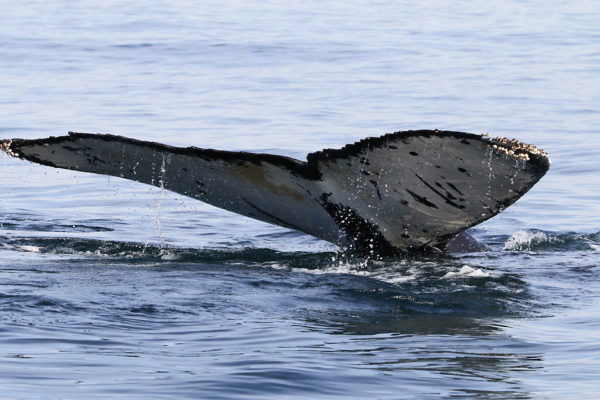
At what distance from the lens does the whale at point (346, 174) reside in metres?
6.37

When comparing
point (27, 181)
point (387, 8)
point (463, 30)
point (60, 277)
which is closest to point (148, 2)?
point (387, 8)

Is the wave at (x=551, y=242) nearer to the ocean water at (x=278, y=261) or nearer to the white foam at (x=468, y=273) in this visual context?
the ocean water at (x=278, y=261)

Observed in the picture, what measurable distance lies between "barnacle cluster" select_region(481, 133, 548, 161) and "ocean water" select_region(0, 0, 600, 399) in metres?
0.94

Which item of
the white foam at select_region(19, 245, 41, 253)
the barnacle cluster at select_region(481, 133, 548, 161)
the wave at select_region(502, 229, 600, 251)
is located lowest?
the white foam at select_region(19, 245, 41, 253)

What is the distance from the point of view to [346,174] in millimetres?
6719

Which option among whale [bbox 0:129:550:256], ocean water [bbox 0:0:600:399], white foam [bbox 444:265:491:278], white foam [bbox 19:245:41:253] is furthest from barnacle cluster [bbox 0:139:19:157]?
white foam [bbox 444:265:491:278]

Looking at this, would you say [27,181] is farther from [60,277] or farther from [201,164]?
[201,164]

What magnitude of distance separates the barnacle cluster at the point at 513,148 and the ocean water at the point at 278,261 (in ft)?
3.07

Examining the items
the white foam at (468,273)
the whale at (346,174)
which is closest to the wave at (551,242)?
the white foam at (468,273)

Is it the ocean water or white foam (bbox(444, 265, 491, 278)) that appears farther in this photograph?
white foam (bbox(444, 265, 491, 278))

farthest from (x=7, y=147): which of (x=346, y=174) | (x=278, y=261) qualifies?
(x=278, y=261)

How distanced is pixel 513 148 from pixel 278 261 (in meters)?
2.49

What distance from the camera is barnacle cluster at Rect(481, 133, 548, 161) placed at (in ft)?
20.4

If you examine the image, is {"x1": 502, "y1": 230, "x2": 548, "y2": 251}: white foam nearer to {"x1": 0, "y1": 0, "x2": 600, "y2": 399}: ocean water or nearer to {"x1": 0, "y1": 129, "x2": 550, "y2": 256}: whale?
{"x1": 0, "y1": 0, "x2": 600, "y2": 399}: ocean water
